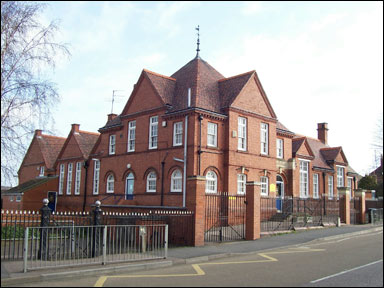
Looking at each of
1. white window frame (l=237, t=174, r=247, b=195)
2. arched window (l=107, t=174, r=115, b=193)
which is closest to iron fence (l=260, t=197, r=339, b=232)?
white window frame (l=237, t=174, r=247, b=195)

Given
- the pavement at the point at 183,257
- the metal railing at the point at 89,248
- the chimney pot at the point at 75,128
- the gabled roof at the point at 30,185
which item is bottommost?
the pavement at the point at 183,257

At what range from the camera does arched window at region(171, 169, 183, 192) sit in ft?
78.2

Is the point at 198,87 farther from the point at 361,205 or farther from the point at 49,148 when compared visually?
the point at 49,148

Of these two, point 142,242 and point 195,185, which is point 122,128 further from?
point 142,242

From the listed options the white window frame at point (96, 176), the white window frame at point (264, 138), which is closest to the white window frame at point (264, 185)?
the white window frame at point (264, 138)

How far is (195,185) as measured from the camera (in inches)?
655

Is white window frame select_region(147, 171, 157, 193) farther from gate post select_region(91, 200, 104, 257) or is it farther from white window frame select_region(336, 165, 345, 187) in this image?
white window frame select_region(336, 165, 345, 187)

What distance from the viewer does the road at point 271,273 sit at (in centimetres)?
941

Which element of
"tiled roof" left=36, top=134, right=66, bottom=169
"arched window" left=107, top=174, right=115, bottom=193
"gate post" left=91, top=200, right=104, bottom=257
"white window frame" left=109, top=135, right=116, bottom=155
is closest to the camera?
"gate post" left=91, top=200, right=104, bottom=257

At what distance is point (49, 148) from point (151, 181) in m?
20.8

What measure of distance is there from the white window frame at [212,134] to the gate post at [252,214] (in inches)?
223

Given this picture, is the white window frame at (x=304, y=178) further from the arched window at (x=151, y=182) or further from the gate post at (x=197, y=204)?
the gate post at (x=197, y=204)

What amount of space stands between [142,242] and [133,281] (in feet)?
13.6

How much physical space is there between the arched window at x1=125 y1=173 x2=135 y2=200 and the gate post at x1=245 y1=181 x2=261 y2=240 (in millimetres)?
10898
